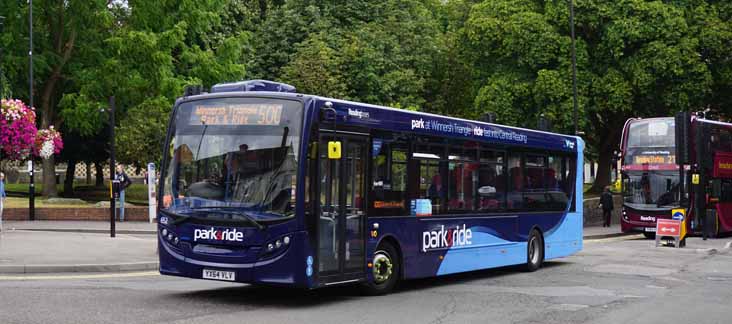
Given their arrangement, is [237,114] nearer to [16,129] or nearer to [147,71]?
[16,129]

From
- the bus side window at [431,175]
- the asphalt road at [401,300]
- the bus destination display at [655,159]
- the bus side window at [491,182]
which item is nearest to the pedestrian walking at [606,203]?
the bus destination display at [655,159]

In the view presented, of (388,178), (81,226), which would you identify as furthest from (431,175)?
(81,226)

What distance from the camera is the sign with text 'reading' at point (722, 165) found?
3600 cm

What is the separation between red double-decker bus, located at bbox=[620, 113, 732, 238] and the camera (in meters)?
34.5

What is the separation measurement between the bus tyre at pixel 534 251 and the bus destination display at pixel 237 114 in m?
8.08

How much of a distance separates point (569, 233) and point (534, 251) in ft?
6.20

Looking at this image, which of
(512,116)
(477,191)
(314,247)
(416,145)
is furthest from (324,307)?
(512,116)

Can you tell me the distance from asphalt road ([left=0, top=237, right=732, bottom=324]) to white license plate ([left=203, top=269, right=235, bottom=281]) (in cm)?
36

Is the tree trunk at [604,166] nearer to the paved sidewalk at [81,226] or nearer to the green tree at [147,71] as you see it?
the green tree at [147,71]

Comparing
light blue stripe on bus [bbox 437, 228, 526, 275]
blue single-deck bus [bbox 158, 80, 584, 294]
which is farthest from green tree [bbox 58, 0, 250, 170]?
blue single-deck bus [bbox 158, 80, 584, 294]

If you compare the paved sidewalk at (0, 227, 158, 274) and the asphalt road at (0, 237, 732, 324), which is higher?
the paved sidewalk at (0, 227, 158, 274)

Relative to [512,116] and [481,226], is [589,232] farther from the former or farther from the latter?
[481,226]

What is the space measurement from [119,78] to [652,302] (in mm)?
31432

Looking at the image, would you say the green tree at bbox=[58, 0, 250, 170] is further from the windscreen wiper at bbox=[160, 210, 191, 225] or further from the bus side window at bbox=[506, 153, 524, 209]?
the windscreen wiper at bbox=[160, 210, 191, 225]
